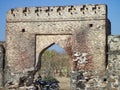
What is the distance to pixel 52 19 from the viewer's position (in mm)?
14922

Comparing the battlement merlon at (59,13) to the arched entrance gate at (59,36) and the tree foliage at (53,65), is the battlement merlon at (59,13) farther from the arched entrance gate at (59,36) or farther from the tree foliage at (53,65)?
the tree foliage at (53,65)

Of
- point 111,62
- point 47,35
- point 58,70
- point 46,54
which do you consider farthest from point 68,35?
point 58,70

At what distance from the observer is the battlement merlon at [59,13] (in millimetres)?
14406

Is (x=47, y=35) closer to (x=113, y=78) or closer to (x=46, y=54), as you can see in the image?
(x=113, y=78)

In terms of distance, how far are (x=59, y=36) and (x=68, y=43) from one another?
0.49 meters

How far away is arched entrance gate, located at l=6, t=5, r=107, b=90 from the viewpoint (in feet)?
47.0

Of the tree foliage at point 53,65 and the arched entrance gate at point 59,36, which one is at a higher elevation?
the arched entrance gate at point 59,36

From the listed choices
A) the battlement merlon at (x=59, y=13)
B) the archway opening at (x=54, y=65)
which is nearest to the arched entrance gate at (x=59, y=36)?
the battlement merlon at (x=59, y=13)

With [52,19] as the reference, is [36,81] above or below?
below

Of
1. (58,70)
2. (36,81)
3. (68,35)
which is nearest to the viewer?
(68,35)

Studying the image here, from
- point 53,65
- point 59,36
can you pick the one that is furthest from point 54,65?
point 59,36

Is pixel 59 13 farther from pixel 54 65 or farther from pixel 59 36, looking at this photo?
pixel 54 65

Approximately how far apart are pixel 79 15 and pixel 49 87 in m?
3.98

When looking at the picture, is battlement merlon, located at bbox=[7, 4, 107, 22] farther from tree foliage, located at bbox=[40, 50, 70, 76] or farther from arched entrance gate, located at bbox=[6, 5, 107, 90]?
tree foliage, located at bbox=[40, 50, 70, 76]
